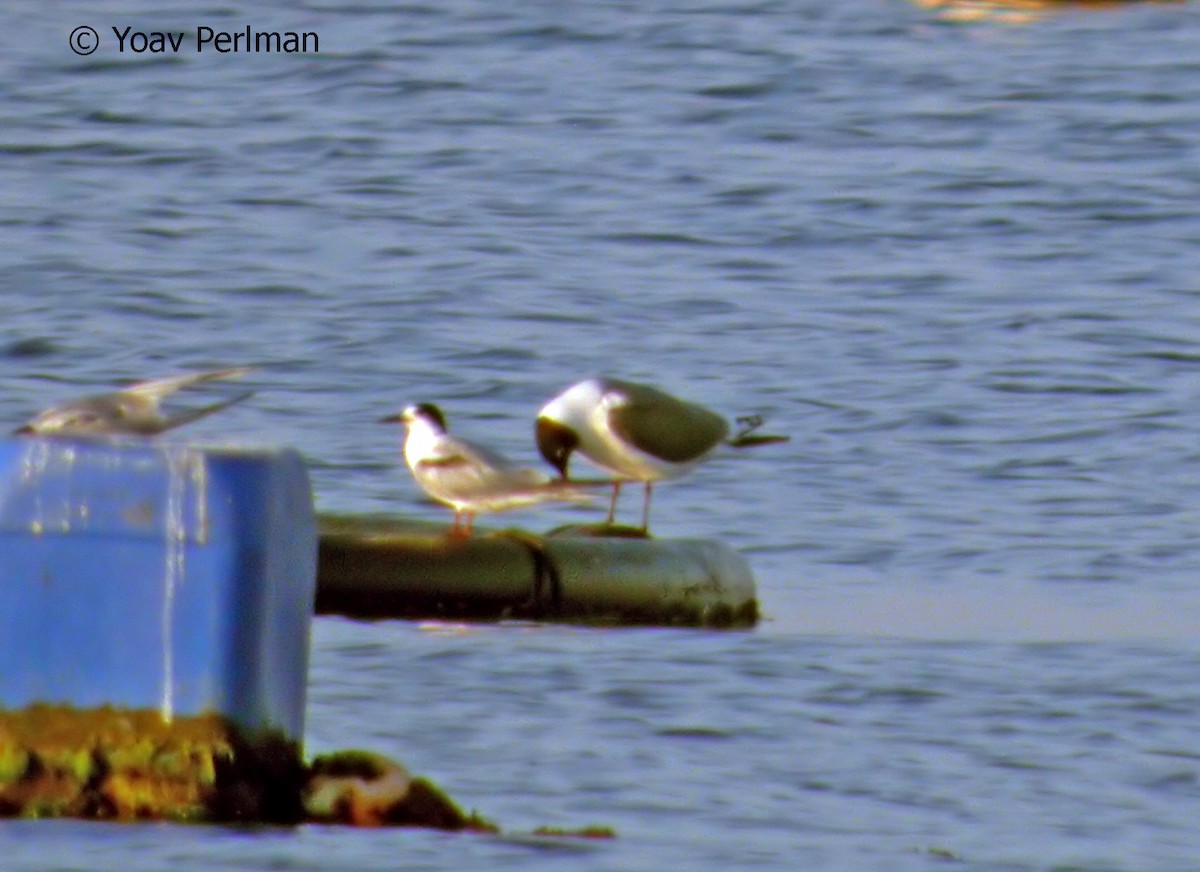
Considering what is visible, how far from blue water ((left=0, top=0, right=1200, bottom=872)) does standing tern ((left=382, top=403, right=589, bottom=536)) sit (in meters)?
0.57

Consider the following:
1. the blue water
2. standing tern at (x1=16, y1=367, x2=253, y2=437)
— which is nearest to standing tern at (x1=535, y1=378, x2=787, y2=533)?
the blue water

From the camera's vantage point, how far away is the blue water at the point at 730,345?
7.52 meters

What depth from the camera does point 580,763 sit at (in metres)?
7.65

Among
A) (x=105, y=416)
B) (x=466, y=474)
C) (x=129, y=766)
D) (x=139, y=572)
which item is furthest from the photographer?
(x=466, y=474)

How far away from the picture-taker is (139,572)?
Answer: 6.53 meters

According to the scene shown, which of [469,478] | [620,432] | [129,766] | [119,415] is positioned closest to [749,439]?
[620,432]

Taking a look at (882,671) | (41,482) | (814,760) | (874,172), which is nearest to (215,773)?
(41,482)

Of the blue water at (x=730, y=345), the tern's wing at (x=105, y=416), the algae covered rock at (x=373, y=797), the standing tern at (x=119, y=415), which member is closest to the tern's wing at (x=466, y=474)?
the blue water at (x=730, y=345)

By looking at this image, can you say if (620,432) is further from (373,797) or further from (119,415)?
(373,797)

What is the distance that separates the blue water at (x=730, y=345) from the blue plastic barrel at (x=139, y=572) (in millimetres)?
348

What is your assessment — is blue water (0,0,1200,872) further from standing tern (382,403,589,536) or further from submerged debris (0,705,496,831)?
standing tern (382,403,589,536)

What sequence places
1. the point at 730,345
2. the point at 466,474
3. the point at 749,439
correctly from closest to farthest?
the point at 466,474
the point at 749,439
the point at 730,345

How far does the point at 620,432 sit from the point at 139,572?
4.17 m

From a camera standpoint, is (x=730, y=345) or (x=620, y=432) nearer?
(x=620, y=432)
